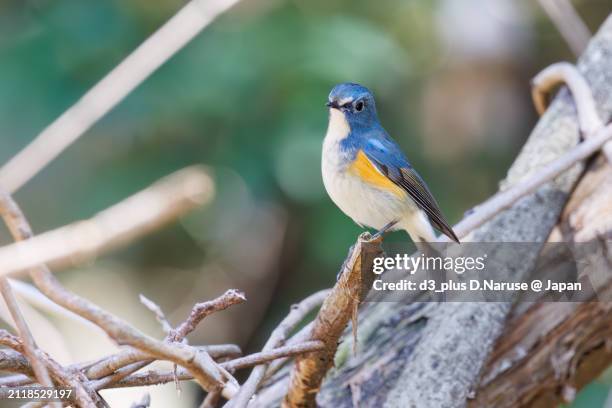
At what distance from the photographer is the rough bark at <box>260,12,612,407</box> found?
1902 mm

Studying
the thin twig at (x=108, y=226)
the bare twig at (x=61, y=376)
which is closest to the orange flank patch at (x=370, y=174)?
the bare twig at (x=61, y=376)

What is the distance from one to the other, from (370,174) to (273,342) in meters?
0.73

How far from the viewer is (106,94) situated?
196 centimetres

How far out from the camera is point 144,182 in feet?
11.5

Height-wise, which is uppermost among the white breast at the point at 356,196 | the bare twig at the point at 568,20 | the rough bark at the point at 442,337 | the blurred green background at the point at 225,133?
the blurred green background at the point at 225,133

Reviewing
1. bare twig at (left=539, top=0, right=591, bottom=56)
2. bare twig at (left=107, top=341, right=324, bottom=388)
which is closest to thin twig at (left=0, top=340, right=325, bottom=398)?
bare twig at (left=107, top=341, right=324, bottom=388)

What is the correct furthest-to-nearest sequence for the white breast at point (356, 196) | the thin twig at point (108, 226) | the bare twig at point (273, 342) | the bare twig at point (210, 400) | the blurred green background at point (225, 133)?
the blurred green background at point (225, 133) → the white breast at point (356, 196) → the bare twig at point (210, 400) → the bare twig at point (273, 342) → the thin twig at point (108, 226)

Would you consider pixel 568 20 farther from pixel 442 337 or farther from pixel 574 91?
pixel 442 337

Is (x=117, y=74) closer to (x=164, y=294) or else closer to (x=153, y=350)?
(x=153, y=350)

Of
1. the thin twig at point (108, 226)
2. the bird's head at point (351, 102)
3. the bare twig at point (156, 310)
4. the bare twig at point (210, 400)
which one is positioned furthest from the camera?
the bird's head at point (351, 102)

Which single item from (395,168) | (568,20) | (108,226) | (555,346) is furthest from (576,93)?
(108,226)

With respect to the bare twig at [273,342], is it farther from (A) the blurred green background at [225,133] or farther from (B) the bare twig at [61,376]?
(A) the blurred green background at [225,133]

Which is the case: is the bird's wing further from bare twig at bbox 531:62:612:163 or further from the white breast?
bare twig at bbox 531:62:612:163

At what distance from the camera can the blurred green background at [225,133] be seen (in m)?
3.37
